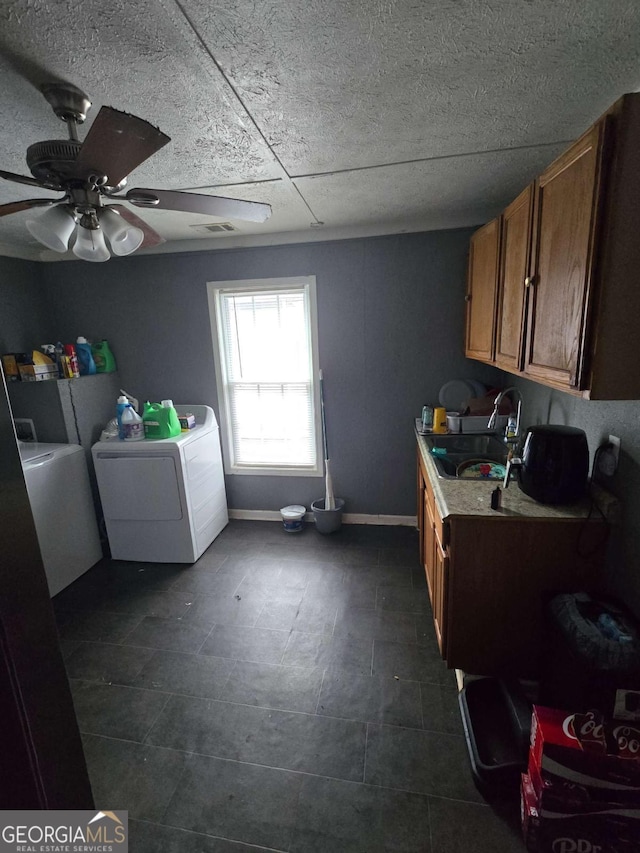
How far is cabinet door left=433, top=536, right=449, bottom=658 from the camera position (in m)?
1.67

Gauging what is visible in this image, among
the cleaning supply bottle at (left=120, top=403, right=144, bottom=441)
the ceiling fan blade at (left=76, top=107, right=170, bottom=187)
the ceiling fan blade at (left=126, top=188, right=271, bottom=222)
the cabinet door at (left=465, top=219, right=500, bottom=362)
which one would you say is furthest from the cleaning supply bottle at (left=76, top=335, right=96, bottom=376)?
the cabinet door at (left=465, top=219, right=500, bottom=362)

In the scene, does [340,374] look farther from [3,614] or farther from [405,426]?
[3,614]

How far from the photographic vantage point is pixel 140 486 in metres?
2.71

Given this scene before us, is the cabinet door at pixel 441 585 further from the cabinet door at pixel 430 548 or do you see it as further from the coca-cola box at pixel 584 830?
the coca-cola box at pixel 584 830

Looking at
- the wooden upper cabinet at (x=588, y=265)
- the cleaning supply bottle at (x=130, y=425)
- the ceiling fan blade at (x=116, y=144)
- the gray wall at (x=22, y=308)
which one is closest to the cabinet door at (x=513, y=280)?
the wooden upper cabinet at (x=588, y=265)

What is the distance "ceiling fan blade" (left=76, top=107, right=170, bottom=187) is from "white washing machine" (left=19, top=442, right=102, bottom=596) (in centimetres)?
196

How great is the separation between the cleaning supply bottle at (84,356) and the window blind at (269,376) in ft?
3.44

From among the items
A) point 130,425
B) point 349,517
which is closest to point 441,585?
point 349,517

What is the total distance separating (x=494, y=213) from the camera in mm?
2549

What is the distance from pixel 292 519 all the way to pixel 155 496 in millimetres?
1077

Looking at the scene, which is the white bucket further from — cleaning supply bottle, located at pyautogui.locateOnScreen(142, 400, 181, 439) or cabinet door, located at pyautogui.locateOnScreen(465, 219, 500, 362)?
cabinet door, located at pyautogui.locateOnScreen(465, 219, 500, 362)

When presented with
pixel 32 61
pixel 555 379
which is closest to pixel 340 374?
pixel 555 379

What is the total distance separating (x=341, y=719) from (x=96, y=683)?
1.21m

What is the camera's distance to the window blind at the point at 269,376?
305cm
